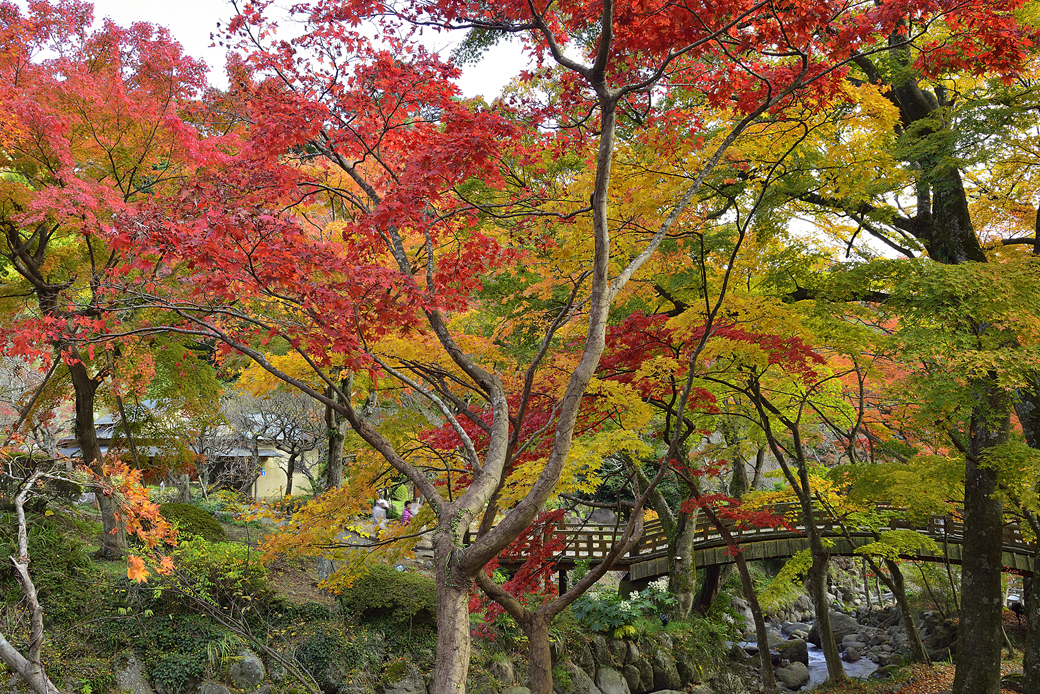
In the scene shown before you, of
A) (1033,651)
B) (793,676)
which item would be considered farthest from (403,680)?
(793,676)

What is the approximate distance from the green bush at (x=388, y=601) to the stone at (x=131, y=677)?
2.84m

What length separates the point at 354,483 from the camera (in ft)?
24.8

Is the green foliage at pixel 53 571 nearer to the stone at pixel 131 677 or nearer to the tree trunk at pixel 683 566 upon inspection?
the stone at pixel 131 677

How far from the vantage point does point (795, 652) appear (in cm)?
1428

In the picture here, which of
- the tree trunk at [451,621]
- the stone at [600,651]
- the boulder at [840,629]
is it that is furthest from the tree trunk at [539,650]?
the boulder at [840,629]

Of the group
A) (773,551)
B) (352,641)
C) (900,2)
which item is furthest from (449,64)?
(773,551)

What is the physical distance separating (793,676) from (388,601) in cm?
880

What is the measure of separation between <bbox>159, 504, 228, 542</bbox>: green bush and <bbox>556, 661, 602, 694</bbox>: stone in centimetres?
655

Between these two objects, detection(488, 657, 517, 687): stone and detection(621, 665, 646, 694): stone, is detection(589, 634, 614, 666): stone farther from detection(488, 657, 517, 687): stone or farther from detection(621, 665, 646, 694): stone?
detection(488, 657, 517, 687): stone

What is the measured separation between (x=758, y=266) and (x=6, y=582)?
35.0 ft

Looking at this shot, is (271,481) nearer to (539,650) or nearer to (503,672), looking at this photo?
(503,672)

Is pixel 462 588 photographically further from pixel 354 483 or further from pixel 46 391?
pixel 46 391

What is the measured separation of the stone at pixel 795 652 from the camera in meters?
14.1

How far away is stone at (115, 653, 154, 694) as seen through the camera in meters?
7.62
